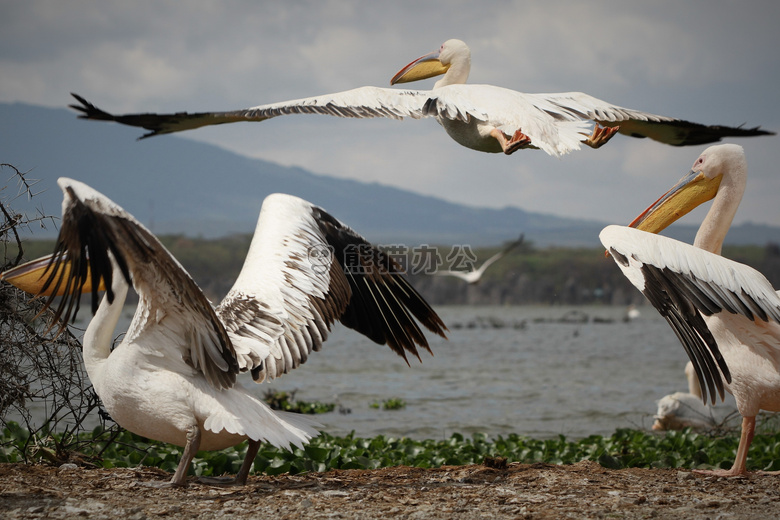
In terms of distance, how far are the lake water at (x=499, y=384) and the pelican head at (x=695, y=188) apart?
2.13m

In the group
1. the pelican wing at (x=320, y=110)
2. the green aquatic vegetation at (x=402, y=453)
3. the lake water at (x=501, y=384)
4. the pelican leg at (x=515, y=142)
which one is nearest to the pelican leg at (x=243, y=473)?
the green aquatic vegetation at (x=402, y=453)

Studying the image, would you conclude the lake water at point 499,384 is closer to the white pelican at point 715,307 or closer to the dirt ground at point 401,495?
the dirt ground at point 401,495

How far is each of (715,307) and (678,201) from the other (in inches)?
43.0

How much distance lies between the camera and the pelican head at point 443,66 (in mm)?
5438

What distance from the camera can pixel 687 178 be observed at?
4137 mm

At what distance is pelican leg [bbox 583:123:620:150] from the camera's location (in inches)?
159

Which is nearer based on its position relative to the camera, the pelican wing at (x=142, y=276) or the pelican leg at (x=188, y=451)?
the pelican wing at (x=142, y=276)

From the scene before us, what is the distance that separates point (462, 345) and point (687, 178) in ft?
58.6

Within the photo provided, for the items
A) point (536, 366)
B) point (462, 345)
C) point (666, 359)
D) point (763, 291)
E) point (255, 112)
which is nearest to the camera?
point (763, 291)

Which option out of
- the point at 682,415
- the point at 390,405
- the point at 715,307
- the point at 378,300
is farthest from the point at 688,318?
the point at 390,405

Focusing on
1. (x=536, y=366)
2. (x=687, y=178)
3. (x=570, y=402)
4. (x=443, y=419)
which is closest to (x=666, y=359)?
(x=536, y=366)

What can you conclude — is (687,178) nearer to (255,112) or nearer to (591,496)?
(591,496)

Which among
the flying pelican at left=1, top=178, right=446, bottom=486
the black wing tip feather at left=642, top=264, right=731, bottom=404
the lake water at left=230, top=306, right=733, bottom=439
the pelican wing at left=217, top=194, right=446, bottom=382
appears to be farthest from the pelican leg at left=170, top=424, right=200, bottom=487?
the lake water at left=230, top=306, right=733, bottom=439

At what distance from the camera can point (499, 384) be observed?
42.7 feet
